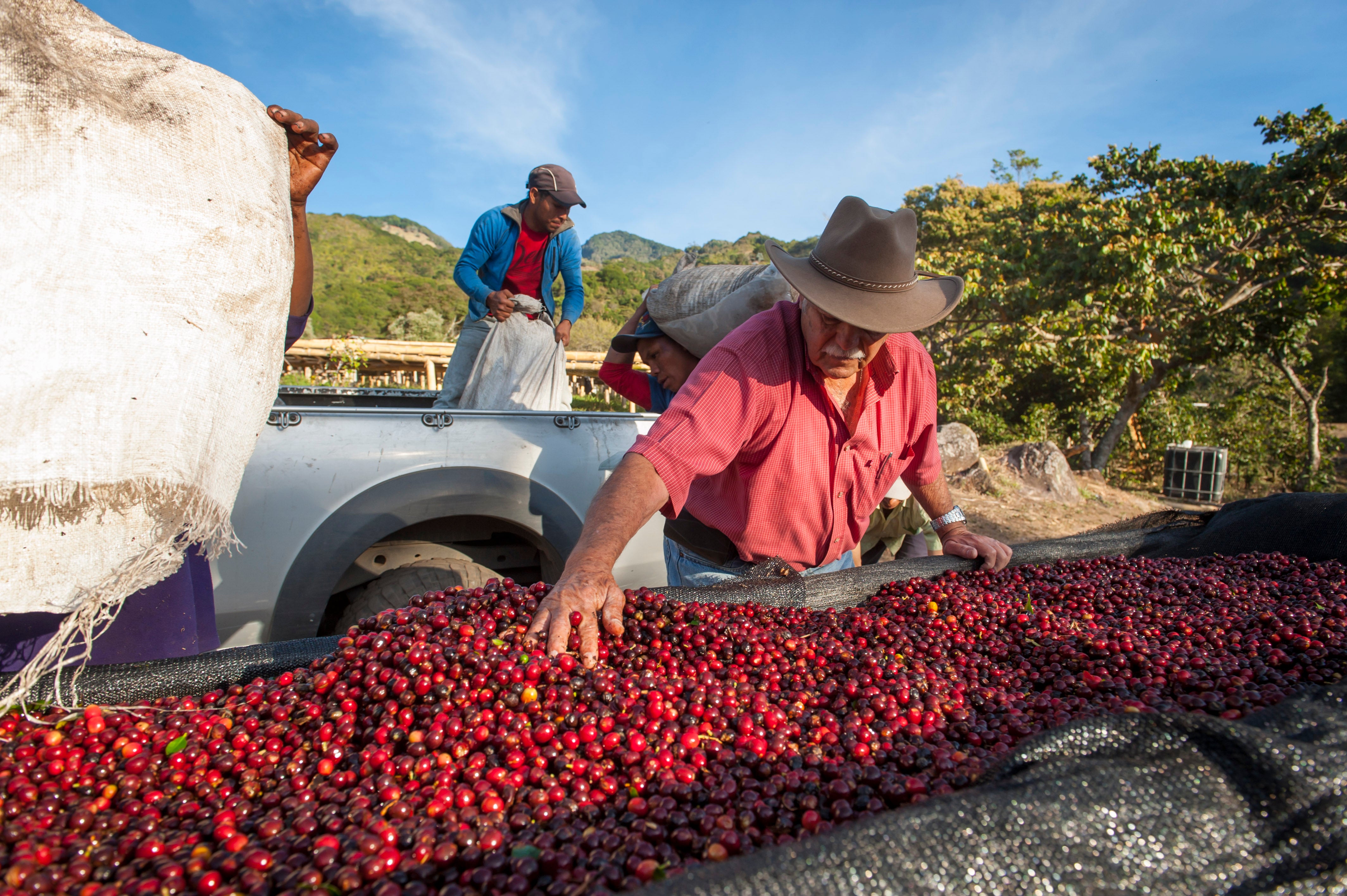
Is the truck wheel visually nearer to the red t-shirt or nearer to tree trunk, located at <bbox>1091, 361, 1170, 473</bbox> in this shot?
the red t-shirt

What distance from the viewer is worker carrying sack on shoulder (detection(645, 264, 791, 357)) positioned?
306 cm

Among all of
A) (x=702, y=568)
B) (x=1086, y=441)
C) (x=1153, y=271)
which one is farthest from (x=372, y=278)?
(x=702, y=568)

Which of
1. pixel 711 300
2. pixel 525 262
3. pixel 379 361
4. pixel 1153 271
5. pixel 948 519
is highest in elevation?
pixel 1153 271

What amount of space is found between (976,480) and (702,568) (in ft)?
30.7

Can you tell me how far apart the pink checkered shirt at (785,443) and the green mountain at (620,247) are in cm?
12262

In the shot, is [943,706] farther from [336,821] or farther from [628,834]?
[336,821]

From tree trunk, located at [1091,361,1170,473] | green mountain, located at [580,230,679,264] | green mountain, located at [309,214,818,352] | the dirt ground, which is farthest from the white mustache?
green mountain, located at [580,230,679,264]

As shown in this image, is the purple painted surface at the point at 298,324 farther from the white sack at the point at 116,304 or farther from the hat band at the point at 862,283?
the hat band at the point at 862,283

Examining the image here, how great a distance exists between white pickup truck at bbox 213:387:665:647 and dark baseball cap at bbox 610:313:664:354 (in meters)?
0.63

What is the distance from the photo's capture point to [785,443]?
93.0 inches

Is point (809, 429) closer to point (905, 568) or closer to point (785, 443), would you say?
point (785, 443)

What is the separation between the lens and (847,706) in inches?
60.6

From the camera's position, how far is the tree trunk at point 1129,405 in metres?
12.2

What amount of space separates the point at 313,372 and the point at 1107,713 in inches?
482
